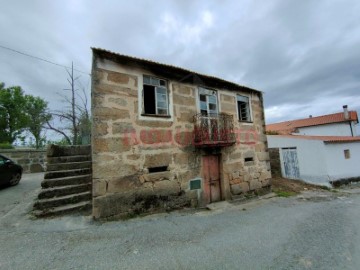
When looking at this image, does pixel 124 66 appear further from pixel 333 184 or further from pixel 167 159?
pixel 333 184

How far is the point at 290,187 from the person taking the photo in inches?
412

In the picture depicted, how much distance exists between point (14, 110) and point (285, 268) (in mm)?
30644

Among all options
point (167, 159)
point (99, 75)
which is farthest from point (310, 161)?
point (99, 75)

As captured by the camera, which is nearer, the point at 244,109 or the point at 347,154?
the point at 244,109

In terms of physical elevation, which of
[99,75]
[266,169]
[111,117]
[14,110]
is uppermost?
[14,110]

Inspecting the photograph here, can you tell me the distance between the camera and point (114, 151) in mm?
5508

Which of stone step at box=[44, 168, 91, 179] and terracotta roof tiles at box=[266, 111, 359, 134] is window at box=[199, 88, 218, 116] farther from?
terracotta roof tiles at box=[266, 111, 359, 134]

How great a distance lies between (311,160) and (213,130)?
813 centimetres

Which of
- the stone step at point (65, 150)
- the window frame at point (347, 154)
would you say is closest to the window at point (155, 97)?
the stone step at point (65, 150)

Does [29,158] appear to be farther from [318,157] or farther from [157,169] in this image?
[318,157]

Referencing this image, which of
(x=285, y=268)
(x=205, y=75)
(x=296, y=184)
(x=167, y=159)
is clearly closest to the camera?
(x=285, y=268)

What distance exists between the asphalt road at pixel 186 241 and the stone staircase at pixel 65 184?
1.28 feet

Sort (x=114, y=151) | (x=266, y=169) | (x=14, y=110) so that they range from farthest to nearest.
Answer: (x=14, y=110) → (x=266, y=169) → (x=114, y=151)

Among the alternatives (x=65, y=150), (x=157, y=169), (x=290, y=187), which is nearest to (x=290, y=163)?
(x=290, y=187)
